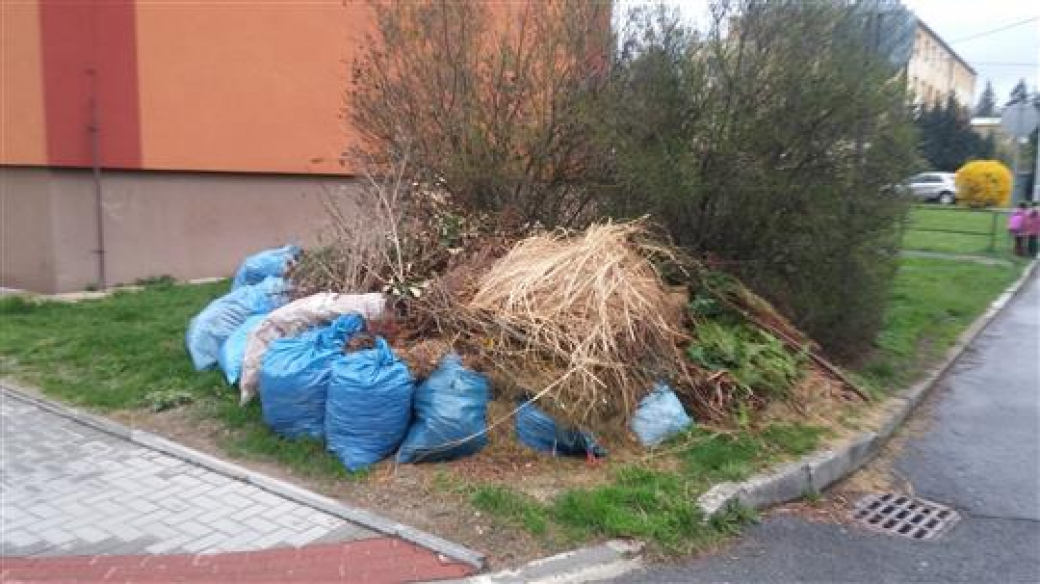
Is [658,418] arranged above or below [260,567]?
above

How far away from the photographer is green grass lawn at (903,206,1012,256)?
63.8 feet

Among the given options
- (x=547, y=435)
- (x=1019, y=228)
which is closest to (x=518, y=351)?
(x=547, y=435)

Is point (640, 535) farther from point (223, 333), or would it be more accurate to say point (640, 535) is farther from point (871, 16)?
point (871, 16)

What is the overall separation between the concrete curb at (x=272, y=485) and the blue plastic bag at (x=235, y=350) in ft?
2.36

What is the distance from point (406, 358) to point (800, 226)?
3186mm

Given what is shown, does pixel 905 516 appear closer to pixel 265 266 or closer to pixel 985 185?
pixel 265 266

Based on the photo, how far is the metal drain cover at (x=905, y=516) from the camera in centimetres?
452

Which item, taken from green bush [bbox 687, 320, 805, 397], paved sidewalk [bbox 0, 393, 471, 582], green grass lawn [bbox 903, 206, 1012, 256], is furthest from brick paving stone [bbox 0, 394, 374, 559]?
green grass lawn [bbox 903, 206, 1012, 256]

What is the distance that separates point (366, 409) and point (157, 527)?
1.19m

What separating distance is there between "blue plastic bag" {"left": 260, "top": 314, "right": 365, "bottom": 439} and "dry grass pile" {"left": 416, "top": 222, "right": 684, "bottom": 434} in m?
0.85

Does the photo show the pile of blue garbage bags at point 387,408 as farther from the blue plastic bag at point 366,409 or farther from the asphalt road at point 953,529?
the asphalt road at point 953,529

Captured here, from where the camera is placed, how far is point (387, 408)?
15.6 feet

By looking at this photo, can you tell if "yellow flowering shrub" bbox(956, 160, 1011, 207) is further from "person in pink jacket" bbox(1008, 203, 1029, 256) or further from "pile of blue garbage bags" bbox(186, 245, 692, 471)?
"pile of blue garbage bags" bbox(186, 245, 692, 471)

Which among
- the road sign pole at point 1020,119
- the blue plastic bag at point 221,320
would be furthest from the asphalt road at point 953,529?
the road sign pole at point 1020,119
